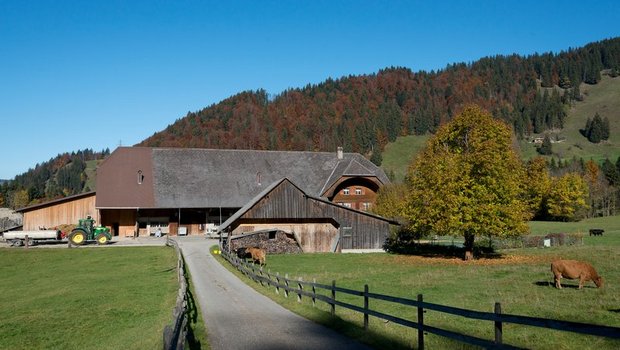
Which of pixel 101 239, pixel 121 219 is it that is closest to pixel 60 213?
pixel 121 219

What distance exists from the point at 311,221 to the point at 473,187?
15699mm

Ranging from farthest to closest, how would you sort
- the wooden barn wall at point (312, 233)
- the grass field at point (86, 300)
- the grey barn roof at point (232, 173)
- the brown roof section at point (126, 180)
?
the grey barn roof at point (232, 173)
the brown roof section at point (126, 180)
the wooden barn wall at point (312, 233)
the grass field at point (86, 300)

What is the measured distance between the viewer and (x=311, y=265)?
34688 mm

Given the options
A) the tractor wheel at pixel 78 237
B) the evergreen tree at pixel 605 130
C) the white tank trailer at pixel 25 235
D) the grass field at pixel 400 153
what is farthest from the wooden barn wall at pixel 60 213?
the evergreen tree at pixel 605 130

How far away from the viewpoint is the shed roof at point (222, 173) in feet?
195

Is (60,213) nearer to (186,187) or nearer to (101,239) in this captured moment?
(101,239)

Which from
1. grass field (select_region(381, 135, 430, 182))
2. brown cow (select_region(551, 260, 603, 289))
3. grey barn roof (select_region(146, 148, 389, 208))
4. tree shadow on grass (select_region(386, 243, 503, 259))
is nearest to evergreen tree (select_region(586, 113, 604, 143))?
grass field (select_region(381, 135, 430, 182))

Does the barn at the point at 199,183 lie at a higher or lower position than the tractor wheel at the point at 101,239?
higher

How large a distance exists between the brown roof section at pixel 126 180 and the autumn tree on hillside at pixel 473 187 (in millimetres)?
31907

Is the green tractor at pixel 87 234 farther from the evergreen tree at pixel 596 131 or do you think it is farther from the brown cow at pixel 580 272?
the evergreen tree at pixel 596 131

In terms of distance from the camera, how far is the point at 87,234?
4903 cm

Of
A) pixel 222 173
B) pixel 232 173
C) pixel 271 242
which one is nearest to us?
pixel 271 242

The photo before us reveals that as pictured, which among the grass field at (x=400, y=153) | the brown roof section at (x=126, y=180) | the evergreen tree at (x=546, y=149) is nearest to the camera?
the brown roof section at (x=126, y=180)

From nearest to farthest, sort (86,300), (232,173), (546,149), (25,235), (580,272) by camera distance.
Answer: (580,272) < (86,300) < (25,235) < (232,173) < (546,149)
